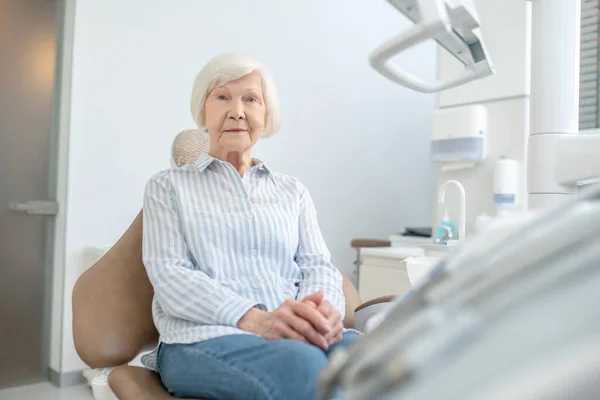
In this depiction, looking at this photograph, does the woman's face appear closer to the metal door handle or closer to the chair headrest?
the chair headrest

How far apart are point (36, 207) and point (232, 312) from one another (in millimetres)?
1840

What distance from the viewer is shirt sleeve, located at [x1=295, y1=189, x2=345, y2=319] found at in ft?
3.71

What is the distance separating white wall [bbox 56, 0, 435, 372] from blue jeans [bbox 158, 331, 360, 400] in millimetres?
1697

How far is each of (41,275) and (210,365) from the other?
1936 millimetres

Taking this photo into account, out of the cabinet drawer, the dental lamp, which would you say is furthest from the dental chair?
the cabinet drawer

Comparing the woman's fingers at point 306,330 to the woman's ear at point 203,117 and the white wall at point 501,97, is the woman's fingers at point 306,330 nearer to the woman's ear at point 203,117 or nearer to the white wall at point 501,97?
the woman's ear at point 203,117

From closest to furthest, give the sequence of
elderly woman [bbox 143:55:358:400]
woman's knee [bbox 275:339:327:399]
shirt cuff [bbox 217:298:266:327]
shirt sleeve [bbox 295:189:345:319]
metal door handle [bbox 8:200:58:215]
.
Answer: woman's knee [bbox 275:339:327:399] → elderly woman [bbox 143:55:358:400] → shirt cuff [bbox 217:298:266:327] → shirt sleeve [bbox 295:189:345:319] → metal door handle [bbox 8:200:58:215]

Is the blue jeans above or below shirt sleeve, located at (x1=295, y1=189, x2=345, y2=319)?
below

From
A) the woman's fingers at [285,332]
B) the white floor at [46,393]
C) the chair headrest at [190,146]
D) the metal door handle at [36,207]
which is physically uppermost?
the chair headrest at [190,146]

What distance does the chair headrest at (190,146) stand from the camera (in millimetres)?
1848

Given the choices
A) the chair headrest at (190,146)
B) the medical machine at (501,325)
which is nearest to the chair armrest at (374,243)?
the chair headrest at (190,146)

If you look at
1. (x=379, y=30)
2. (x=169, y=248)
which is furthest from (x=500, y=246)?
(x=379, y=30)

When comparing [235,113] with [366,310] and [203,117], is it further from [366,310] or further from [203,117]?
[366,310]

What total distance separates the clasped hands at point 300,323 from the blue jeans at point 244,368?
3cm
